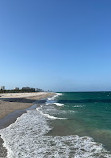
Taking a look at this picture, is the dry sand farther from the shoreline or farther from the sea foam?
the sea foam

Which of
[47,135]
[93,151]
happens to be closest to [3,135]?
[47,135]

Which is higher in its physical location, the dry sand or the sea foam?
Result: the dry sand

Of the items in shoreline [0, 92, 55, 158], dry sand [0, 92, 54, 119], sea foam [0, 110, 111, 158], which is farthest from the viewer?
dry sand [0, 92, 54, 119]

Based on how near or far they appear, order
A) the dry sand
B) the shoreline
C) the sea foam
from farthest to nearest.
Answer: the dry sand < the shoreline < the sea foam

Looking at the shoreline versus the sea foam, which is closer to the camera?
the sea foam

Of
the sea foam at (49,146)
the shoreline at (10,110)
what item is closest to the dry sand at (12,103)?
the shoreline at (10,110)

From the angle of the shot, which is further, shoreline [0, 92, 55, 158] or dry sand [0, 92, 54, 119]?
dry sand [0, 92, 54, 119]

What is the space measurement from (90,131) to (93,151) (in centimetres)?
495

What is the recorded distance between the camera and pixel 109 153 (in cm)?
920

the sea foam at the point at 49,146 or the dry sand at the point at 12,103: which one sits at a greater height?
the dry sand at the point at 12,103

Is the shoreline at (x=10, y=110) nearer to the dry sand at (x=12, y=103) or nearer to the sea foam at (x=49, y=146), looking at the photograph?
the dry sand at (x=12, y=103)

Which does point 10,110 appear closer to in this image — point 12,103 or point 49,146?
→ point 12,103

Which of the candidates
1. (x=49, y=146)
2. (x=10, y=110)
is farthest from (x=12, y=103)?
(x=49, y=146)

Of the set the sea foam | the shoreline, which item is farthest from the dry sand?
the sea foam
